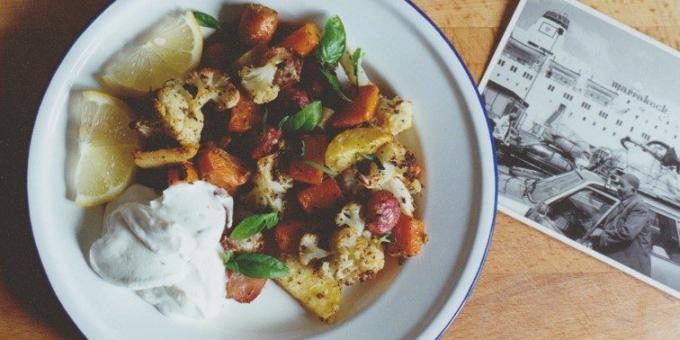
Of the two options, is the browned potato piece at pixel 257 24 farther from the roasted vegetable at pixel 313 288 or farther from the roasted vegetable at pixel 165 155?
the roasted vegetable at pixel 313 288

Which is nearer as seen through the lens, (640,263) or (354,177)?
(354,177)

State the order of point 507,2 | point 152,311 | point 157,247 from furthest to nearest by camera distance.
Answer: point 507,2, point 152,311, point 157,247

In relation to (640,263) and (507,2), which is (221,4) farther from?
(640,263)

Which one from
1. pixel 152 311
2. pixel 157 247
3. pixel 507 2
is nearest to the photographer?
pixel 157 247

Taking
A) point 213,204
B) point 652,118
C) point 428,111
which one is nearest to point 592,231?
point 652,118

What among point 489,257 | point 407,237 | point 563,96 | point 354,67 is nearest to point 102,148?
point 354,67

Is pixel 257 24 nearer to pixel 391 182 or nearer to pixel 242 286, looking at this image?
pixel 391 182
